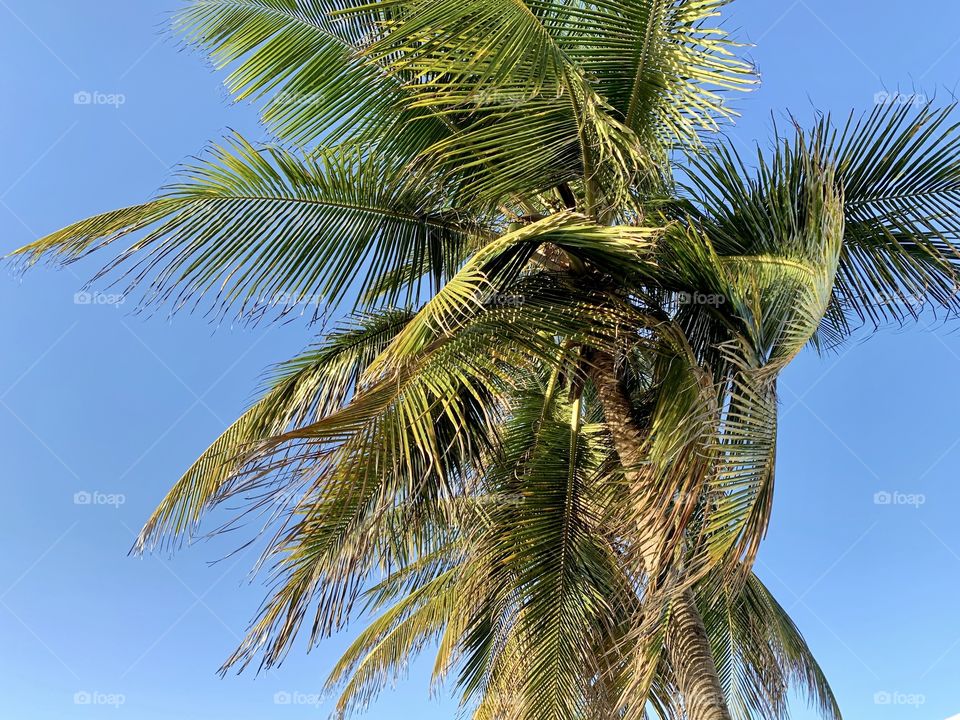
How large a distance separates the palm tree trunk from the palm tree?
19mm

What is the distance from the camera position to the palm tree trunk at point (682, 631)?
5641 millimetres

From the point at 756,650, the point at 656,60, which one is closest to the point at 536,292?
the point at 656,60

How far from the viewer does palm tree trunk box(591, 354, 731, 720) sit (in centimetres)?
564

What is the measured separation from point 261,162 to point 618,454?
3.18 m

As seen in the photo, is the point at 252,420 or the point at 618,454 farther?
the point at 252,420

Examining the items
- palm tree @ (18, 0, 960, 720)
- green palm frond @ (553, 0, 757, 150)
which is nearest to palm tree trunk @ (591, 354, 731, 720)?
palm tree @ (18, 0, 960, 720)

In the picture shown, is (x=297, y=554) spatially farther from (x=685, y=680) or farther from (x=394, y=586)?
(x=394, y=586)

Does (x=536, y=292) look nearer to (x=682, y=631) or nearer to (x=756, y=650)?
(x=682, y=631)

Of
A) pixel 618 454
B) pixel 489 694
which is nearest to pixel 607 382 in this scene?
pixel 618 454

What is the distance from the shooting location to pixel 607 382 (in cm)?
641

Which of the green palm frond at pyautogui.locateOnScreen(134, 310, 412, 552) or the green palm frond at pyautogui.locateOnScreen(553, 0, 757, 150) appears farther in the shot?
the green palm frond at pyautogui.locateOnScreen(134, 310, 412, 552)

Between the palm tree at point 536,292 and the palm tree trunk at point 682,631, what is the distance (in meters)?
0.02

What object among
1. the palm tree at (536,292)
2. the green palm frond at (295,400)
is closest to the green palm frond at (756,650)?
the palm tree at (536,292)

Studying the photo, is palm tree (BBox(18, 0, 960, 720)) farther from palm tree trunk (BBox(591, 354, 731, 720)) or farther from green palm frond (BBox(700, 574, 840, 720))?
green palm frond (BBox(700, 574, 840, 720))
